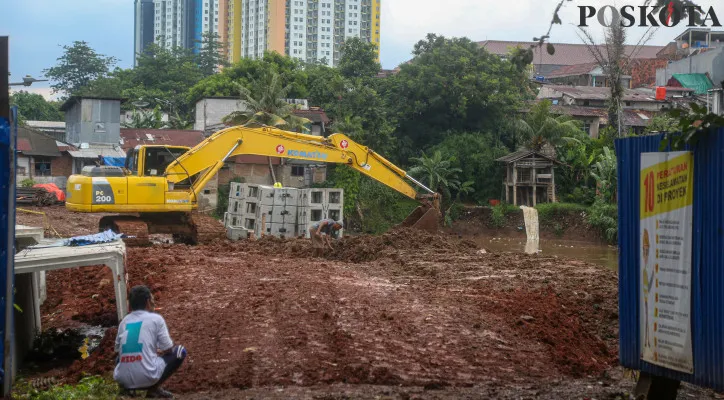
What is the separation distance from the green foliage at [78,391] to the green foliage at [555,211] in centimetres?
3741

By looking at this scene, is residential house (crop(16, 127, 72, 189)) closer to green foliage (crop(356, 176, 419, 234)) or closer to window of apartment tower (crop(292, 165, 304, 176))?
window of apartment tower (crop(292, 165, 304, 176))

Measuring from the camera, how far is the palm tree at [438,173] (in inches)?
1828

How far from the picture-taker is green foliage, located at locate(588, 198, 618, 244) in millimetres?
41688

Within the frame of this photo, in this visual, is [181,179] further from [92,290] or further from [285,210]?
[92,290]

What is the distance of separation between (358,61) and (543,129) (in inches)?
701

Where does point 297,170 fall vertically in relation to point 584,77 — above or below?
below

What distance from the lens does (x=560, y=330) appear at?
11.4 metres

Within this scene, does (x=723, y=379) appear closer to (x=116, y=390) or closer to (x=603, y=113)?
(x=116, y=390)

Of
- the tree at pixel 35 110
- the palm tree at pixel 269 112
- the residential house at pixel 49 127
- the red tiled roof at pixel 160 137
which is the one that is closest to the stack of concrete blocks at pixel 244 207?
the palm tree at pixel 269 112

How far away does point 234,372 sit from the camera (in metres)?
8.98

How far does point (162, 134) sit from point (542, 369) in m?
43.8

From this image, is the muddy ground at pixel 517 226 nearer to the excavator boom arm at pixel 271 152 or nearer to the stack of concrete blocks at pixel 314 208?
the stack of concrete blocks at pixel 314 208

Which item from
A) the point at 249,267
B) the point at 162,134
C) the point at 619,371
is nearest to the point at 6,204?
the point at 619,371

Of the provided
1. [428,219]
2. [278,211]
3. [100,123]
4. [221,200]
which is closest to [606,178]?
[221,200]
